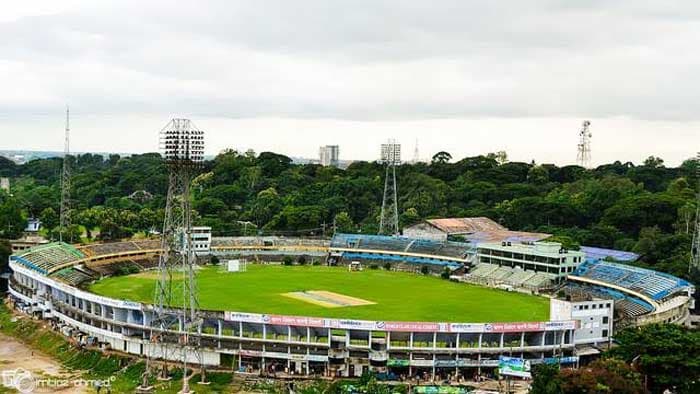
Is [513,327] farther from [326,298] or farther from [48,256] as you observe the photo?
[48,256]

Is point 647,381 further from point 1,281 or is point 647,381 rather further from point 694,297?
point 1,281

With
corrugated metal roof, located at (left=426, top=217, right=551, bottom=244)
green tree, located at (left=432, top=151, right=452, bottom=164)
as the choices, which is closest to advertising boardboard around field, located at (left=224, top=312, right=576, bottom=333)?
corrugated metal roof, located at (left=426, top=217, right=551, bottom=244)

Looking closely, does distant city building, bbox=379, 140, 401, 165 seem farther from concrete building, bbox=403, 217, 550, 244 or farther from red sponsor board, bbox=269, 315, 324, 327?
red sponsor board, bbox=269, 315, 324, 327

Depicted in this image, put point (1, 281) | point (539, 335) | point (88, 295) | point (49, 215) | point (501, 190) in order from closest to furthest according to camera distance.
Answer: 1. point (539, 335)
2. point (88, 295)
3. point (1, 281)
4. point (49, 215)
5. point (501, 190)

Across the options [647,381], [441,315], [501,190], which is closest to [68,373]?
[441,315]

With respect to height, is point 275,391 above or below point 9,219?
below
